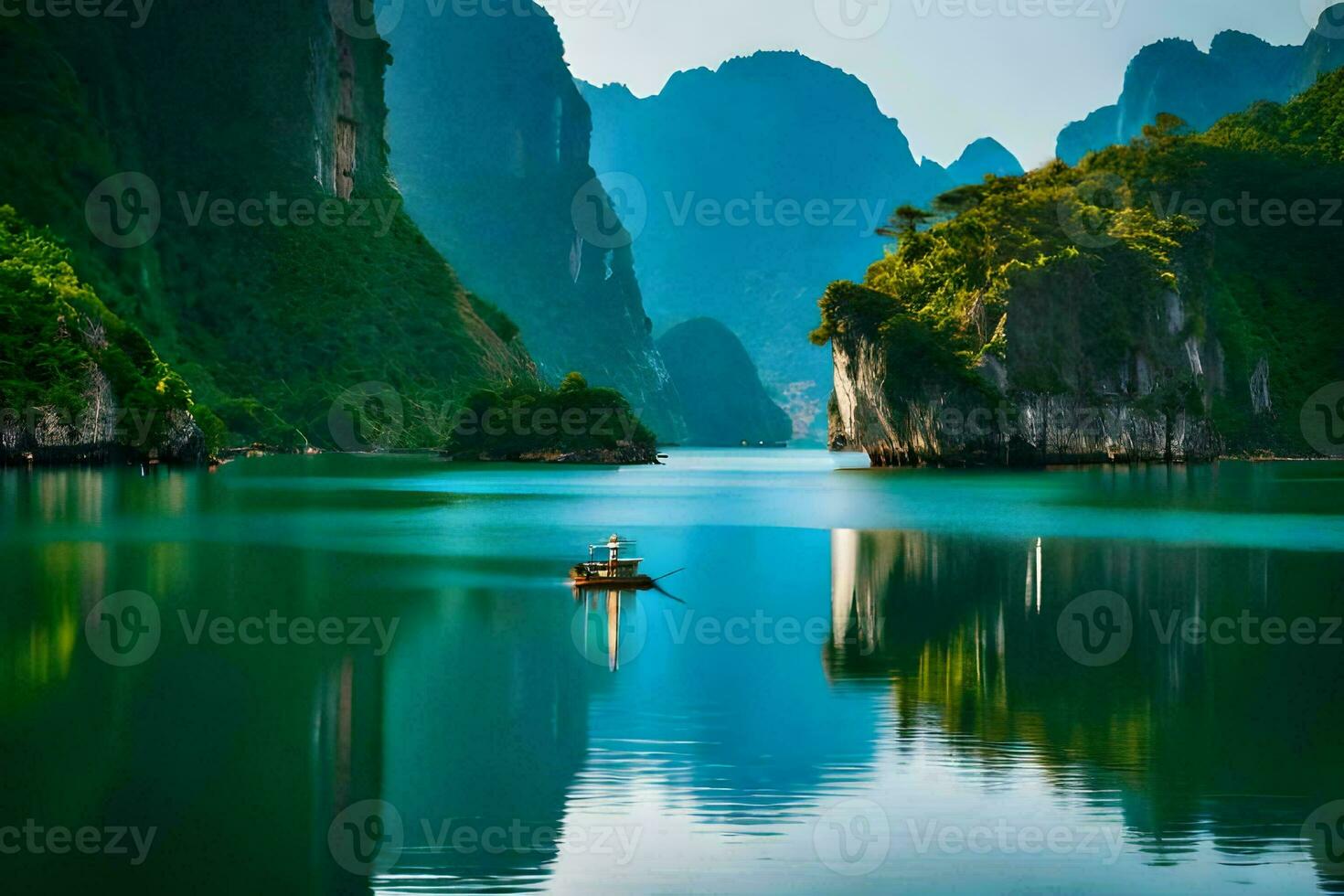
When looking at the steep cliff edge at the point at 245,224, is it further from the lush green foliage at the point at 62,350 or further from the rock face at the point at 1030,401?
the rock face at the point at 1030,401

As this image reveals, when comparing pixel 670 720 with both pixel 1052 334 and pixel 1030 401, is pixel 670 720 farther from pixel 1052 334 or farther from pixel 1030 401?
pixel 1052 334

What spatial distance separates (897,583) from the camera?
34219 mm

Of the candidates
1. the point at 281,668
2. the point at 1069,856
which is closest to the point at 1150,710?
the point at 1069,856

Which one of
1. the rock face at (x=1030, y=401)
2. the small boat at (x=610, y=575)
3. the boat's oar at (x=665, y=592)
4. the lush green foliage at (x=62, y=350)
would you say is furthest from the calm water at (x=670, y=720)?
the rock face at (x=1030, y=401)

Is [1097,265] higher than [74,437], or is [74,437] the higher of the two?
[1097,265]

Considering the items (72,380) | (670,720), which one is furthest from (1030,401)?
(670,720)

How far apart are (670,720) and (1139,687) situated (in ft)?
24.5

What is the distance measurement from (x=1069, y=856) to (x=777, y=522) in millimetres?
44808

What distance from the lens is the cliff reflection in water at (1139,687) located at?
14320 mm

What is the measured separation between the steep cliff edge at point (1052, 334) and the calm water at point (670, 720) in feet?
239

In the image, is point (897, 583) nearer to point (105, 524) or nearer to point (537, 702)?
point (537, 702)

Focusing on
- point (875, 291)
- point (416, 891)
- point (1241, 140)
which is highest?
point (1241, 140)

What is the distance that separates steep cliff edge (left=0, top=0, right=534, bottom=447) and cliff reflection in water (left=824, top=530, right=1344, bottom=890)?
13049cm

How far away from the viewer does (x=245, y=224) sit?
184 meters
